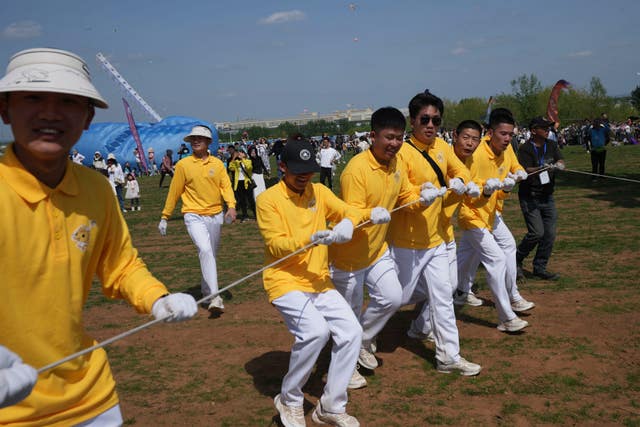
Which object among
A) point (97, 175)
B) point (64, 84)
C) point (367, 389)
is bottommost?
point (367, 389)

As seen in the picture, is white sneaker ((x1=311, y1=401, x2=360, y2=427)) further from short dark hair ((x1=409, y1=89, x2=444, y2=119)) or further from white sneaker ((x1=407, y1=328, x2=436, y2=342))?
short dark hair ((x1=409, y1=89, x2=444, y2=119))

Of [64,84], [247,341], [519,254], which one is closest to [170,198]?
[247,341]

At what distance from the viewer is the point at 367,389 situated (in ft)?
16.8

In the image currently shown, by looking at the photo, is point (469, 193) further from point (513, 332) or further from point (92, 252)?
point (92, 252)

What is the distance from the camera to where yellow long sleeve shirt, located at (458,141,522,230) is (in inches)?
250

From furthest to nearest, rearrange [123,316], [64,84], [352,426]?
1. [123,316]
2. [352,426]
3. [64,84]

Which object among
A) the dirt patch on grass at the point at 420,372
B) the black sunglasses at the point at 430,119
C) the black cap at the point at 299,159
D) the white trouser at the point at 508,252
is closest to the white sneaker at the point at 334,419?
the dirt patch on grass at the point at 420,372

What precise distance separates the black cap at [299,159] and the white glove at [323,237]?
1.74 feet

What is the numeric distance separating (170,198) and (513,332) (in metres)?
4.94

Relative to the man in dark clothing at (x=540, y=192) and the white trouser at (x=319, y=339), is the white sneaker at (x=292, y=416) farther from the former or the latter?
the man in dark clothing at (x=540, y=192)

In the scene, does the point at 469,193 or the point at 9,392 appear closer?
the point at 9,392

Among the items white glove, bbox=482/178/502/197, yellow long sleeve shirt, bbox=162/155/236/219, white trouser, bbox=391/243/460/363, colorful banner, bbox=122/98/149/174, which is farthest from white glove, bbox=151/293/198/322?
colorful banner, bbox=122/98/149/174

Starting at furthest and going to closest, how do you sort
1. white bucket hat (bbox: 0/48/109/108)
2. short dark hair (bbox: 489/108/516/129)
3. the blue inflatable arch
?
the blue inflatable arch < short dark hair (bbox: 489/108/516/129) < white bucket hat (bbox: 0/48/109/108)

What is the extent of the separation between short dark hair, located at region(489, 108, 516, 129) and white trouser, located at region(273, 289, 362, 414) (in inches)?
131
